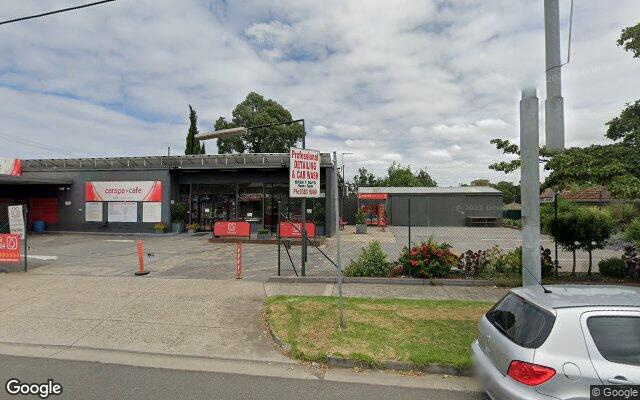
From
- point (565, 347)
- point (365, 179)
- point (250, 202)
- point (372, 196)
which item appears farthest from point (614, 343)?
point (365, 179)

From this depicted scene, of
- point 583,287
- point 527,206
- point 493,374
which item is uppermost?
point 527,206

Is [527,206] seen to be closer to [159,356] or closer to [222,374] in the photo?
[222,374]

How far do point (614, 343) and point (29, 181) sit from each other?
26487mm

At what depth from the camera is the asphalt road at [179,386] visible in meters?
4.16

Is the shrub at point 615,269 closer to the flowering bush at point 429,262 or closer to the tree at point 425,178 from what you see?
the flowering bush at point 429,262

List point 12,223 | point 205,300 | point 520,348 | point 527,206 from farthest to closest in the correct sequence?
1. point 12,223
2. point 205,300
3. point 527,206
4. point 520,348

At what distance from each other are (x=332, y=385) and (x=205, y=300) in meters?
4.40

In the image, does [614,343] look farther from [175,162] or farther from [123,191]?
[123,191]

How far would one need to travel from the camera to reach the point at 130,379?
15.0ft

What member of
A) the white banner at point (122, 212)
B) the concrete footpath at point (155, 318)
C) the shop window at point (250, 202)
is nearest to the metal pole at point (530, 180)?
the concrete footpath at point (155, 318)

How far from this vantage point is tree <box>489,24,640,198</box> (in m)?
6.23

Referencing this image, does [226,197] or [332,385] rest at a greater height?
[226,197]

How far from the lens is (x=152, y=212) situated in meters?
22.0

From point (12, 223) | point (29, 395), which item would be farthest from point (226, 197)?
point (29, 395)
